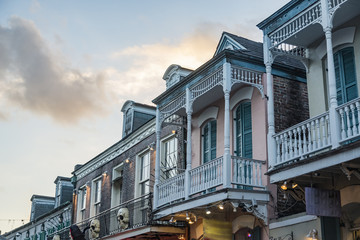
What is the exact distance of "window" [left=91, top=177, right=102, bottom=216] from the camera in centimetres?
2539

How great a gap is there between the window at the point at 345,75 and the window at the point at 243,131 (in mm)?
3209

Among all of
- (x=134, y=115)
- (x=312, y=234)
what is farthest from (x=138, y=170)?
(x=312, y=234)

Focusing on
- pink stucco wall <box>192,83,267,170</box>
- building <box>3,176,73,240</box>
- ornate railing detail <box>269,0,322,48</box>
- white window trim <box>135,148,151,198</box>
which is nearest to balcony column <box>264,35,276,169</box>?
ornate railing detail <box>269,0,322,48</box>

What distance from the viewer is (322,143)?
11219mm

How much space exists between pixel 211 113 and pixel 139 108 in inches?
341

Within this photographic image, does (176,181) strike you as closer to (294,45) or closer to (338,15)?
(294,45)

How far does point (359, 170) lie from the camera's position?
1088cm

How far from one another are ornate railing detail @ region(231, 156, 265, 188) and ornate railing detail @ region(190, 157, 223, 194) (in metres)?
0.38

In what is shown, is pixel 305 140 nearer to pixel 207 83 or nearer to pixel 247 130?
pixel 247 130

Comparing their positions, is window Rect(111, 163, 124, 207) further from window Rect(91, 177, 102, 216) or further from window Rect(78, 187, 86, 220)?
window Rect(78, 187, 86, 220)

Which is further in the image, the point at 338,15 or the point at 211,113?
the point at 211,113

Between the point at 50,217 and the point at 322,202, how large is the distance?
24841 millimetres

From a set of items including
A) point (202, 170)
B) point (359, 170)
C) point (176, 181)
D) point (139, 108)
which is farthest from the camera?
point (139, 108)

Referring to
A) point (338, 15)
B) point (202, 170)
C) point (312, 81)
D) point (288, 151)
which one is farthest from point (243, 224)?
point (338, 15)
